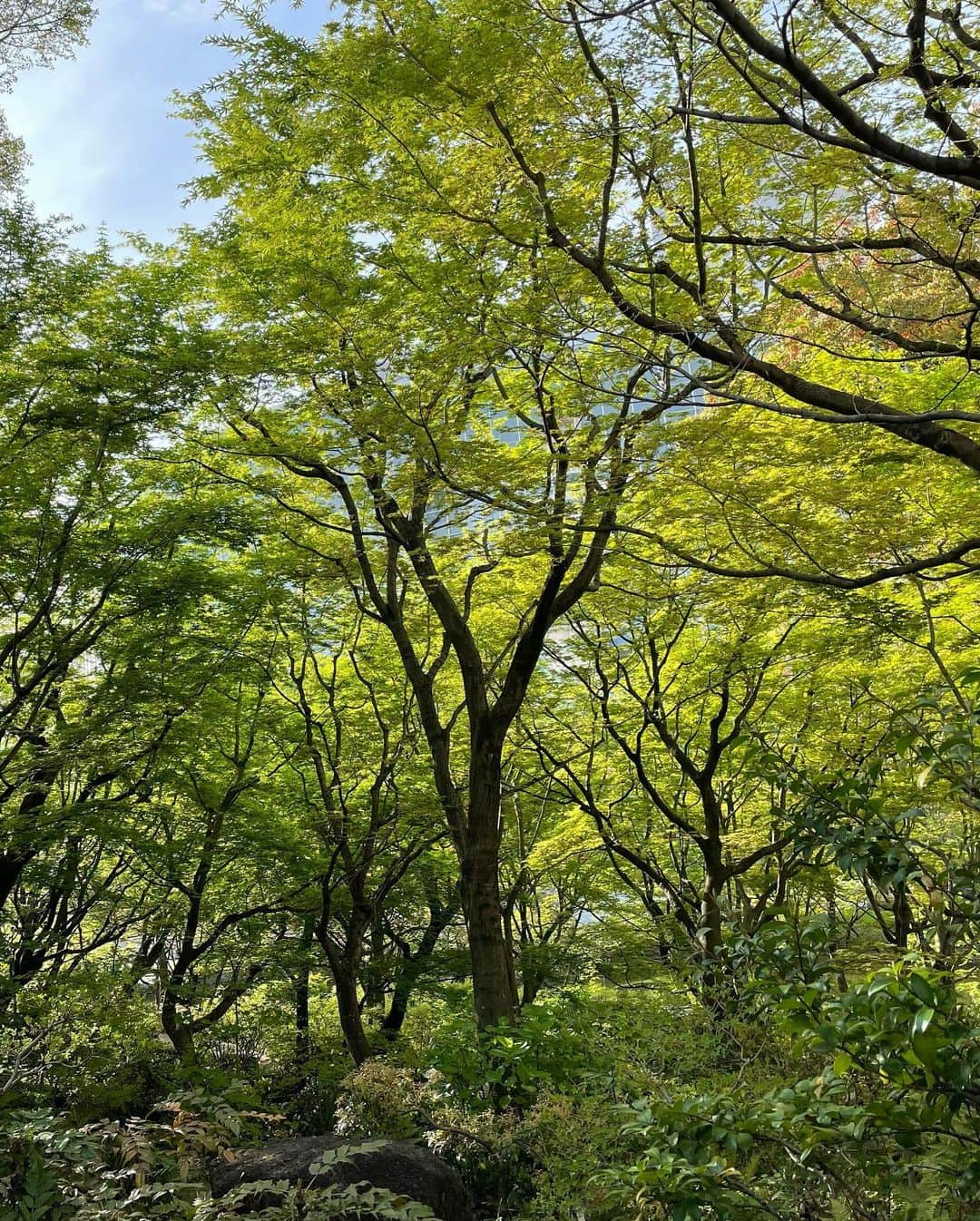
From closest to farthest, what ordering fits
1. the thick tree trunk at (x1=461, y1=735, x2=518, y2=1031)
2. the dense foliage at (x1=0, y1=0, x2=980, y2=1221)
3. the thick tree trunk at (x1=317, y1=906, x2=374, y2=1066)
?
the dense foliage at (x1=0, y1=0, x2=980, y2=1221) → the thick tree trunk at (x1=461, y1=735, x2=518, y2=1031) → the thick tree trunk at (x1=317, y1=906, x2=374, y2=1066)

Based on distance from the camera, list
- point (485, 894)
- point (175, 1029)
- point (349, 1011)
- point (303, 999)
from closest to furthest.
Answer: point (485, 894), point (349, 1011), point (175, 1029), point (303, 999)

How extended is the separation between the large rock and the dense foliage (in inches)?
19.5

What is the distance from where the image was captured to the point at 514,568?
1011 centimetres

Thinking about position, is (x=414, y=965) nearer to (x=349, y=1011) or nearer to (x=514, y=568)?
(x=349, y=1011)

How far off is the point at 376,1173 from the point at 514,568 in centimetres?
645

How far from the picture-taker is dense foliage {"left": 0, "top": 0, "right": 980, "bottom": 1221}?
299 cm

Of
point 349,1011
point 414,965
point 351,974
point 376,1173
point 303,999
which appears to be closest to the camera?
point 376,1173

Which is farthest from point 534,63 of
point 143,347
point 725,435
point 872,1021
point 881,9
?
point 872,1021

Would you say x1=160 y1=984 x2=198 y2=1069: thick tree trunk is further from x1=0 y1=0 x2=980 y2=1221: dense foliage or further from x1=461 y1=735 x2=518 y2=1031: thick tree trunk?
x1=461 y1=735 x2=518 y2=1031: thick tree trunk

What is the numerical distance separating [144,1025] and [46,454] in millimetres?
4721

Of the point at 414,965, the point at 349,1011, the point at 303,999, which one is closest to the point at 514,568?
the point at 349,1011

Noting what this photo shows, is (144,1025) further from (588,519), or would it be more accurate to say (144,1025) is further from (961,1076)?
(961,1076)

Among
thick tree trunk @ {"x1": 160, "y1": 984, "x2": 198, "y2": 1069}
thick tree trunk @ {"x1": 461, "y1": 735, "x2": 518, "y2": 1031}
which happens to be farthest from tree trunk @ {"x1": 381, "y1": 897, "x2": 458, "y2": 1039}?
thick tree trunk @ {"x1": 461, "y1": 735, "x2": 518, "y2": 1031}

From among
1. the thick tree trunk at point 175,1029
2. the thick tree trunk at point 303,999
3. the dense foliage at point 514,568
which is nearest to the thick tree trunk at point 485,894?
the dense foliage at point 514,568
